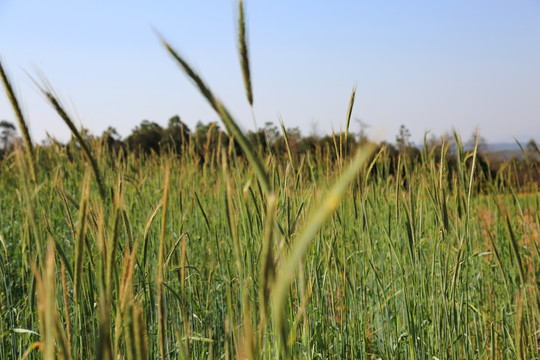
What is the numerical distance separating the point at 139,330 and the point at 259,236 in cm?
79

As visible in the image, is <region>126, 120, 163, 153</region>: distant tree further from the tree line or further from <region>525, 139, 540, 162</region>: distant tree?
<region>525, 139, 540, 162</region>: distant tree

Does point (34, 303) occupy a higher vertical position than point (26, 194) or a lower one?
lower

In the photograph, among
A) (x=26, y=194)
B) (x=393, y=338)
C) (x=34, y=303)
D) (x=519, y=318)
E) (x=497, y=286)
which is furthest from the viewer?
(x=497, y=286)

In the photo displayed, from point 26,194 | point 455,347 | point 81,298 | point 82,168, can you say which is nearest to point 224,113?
point 26,194

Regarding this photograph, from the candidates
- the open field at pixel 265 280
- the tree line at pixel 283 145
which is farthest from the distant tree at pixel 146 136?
the open field at pixel 265 280

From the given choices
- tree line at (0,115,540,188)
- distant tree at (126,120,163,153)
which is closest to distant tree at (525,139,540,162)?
tree line at (0,115,540,188)

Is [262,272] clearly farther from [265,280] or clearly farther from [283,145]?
[283,145]

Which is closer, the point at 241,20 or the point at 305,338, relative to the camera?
the point at 241,20

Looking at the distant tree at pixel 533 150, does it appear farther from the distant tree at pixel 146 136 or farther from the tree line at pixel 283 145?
the distant tree at pixel 146 136

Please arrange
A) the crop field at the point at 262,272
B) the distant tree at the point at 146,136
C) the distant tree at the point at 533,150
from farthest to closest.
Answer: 1. the distant tree at the point at 146,136
2. the distant tree at the point at 533,150
3. the crop field at the point at 262,272

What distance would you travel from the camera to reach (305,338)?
1110 mm

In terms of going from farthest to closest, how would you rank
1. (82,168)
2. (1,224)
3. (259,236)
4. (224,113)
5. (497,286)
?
(82,168), (1,224), (497,286), (259,236), (224,113)

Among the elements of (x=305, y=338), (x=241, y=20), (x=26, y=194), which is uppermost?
(x=241, y=20)

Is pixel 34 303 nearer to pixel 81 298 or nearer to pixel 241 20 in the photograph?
pixel 81 298
